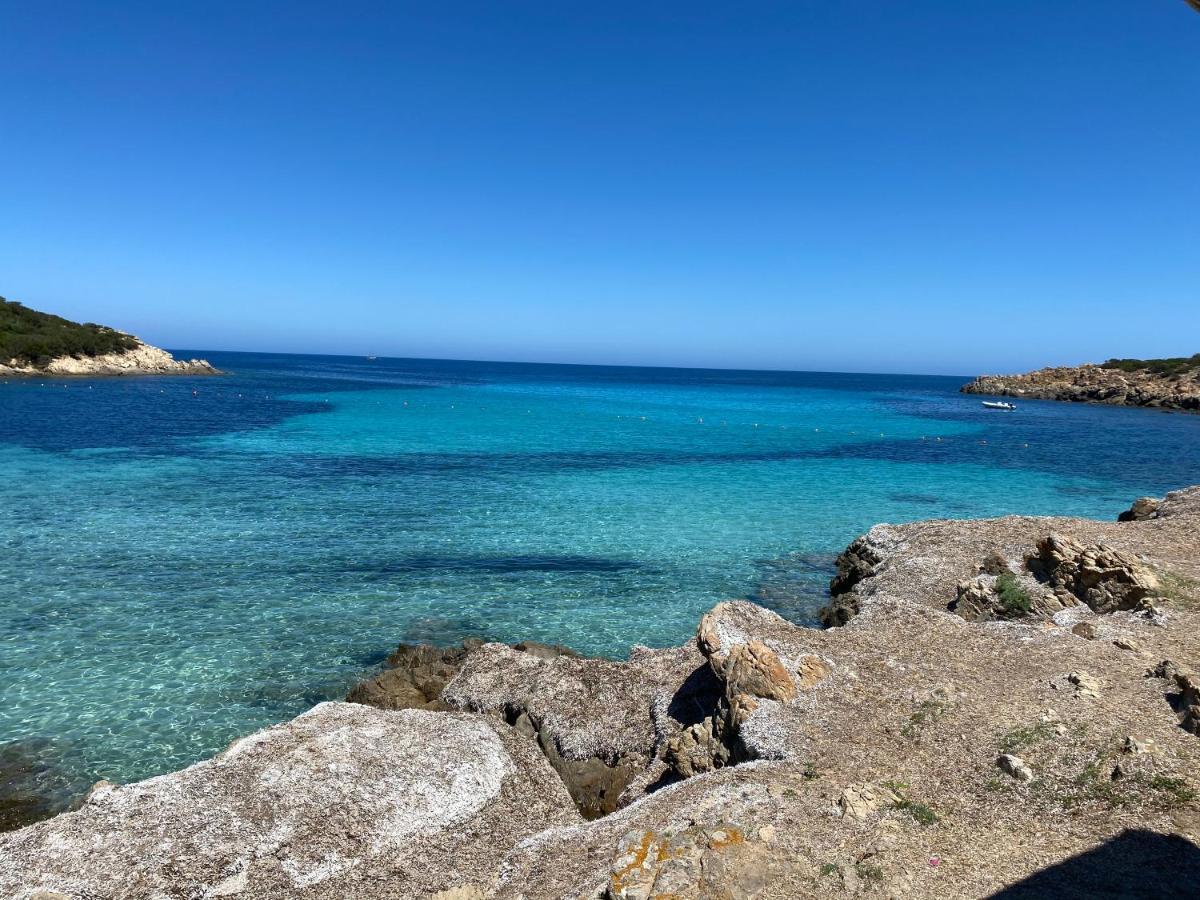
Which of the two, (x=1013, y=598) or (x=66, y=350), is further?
(x=66, y=350)

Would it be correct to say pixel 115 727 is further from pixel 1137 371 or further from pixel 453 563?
pixel 1137 371

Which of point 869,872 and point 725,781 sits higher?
point 869,872

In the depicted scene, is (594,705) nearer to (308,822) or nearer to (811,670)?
(811,670)

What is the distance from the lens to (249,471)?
132 ft

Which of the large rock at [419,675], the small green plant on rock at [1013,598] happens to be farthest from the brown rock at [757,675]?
the small green plant on rock at [1013,598]

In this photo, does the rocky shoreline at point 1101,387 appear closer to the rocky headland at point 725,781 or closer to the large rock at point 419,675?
the rocky headland at point 725,781

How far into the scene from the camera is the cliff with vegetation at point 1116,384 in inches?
4035

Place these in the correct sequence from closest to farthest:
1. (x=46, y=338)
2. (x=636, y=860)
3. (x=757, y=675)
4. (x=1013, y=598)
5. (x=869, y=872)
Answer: (x=869, y=872), (x=636, y=860), (x=757, y=675), (x=1013, y=598), (x=46, y=338)

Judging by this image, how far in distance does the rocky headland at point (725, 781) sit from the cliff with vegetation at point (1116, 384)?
111m

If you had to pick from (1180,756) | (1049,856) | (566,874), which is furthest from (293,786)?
(1180,756)

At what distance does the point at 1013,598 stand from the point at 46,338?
12358 centimetres

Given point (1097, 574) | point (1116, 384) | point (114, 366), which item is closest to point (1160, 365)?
point (1116, 384)

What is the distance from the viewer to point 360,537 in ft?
91.8

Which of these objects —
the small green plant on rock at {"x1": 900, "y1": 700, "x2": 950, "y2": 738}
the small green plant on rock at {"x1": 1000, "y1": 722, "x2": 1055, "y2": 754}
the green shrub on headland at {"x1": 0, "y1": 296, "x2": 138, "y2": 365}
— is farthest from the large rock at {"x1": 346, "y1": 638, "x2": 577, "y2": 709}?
the green shrub on headland at {"x1": 0, "y1": 296, "x2": 138, "y2": 365}
